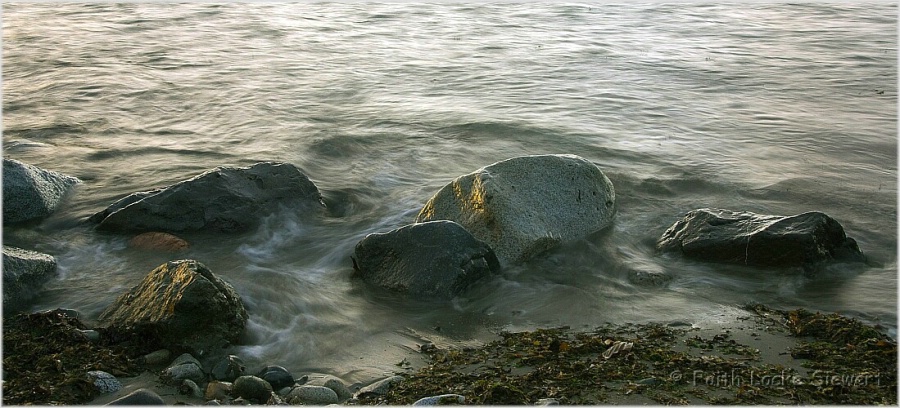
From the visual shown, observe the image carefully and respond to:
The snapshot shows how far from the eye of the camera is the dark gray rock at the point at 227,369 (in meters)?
4.41

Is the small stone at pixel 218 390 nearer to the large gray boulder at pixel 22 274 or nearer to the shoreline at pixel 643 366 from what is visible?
the shoreline at pixel 643 366

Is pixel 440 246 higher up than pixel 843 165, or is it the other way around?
pixel 440 246

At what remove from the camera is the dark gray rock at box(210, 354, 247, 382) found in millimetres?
4410

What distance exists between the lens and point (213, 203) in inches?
262

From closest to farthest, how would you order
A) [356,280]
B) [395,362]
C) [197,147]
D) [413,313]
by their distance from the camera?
[395,362]
[413,313]
[356,280]
[197,147]

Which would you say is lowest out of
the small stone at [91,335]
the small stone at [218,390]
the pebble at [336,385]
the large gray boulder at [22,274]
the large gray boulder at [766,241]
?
the large gray boulder at [766,241]

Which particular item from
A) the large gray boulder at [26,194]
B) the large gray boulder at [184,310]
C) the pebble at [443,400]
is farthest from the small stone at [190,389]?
the large gray boulder at [26,194]

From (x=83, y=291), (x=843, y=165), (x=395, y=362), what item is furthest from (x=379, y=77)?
(x=395, y=362)

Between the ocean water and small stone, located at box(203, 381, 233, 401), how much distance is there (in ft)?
1.42

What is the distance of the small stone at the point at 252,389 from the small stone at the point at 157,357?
623mm

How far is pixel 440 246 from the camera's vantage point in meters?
5.61

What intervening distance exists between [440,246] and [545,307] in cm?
81

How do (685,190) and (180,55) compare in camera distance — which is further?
(180,55)

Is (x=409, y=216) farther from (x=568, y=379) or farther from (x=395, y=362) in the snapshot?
(x=568, y=379)
